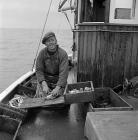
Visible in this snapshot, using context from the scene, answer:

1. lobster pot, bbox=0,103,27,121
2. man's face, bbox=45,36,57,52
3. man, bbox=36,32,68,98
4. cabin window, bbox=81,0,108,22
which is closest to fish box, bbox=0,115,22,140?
lobster pot, bbox=0,103,27,121

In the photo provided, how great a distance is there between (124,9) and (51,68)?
197 centimetres

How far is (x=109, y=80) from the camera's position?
5812 mm

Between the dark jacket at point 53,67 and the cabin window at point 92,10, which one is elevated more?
the cabin window at point 92,10

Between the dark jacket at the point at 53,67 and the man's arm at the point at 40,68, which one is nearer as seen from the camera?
the dark jacket at the point at 53,67

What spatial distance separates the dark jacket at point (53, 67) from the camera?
16.1 feet

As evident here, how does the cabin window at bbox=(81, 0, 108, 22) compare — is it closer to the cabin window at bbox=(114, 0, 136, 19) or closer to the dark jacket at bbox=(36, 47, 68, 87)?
the cabin window at bbox=(114, 0, 136, 19)

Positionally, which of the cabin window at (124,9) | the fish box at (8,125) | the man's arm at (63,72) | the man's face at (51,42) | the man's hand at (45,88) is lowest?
the fish box at (8,125)

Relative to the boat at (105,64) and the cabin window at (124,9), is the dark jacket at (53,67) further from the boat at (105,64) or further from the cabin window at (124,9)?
the cabin window at (124,9)

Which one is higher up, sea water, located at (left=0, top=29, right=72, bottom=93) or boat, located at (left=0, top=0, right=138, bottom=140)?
boat, located at (left=0, top=0, right=138, bottom=140)

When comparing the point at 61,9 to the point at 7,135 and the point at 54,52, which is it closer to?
the point at 54,52

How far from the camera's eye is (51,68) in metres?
5.19

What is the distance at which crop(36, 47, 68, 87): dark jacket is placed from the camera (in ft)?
16.1

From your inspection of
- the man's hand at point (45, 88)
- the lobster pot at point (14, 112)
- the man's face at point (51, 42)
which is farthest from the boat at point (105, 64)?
the man's face at point (51, 42)

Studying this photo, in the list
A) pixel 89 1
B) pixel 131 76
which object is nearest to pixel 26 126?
pixel 131 76
